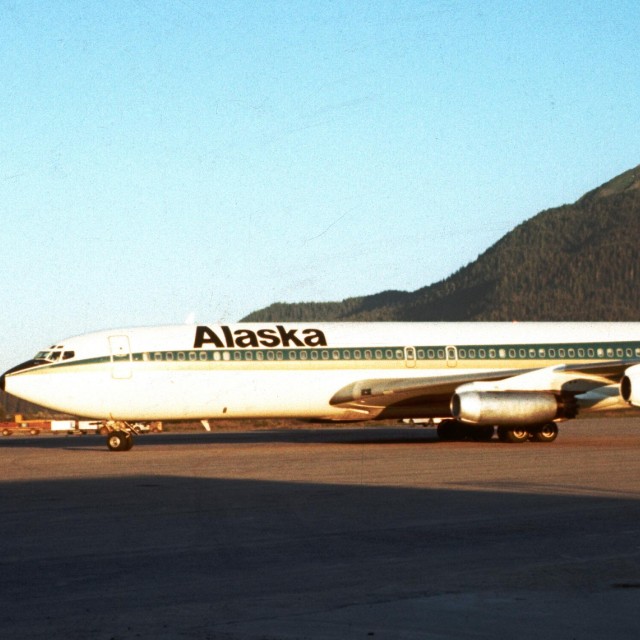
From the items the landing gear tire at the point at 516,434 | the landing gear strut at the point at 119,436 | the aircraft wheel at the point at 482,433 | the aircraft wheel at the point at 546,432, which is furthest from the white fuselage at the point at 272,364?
the aircraft wheel at the point at 482,433

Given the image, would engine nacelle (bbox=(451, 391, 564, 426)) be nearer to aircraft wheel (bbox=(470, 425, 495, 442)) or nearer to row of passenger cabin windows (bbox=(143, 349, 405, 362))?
row of passenger cabin windows (bbox=(143, 349, 405, 362))

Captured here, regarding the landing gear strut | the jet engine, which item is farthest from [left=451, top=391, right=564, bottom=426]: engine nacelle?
the landing gear strut

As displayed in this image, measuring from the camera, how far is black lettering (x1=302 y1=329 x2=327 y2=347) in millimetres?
35719

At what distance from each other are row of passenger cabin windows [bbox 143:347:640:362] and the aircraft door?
553 mm

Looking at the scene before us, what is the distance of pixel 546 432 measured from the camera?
36375 millimetres

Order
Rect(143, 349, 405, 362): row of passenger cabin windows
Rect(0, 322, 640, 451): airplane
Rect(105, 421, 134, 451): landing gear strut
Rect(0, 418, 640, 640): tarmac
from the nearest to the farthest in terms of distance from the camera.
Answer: Rect(0, 418, 640, 640): tarmac → Rect(0, 322, 640, 451): airplane → Rect(143, 349, 405, 362): row of passenger cabin windows → Rect(105, 421, 134, 451): landing gear strut

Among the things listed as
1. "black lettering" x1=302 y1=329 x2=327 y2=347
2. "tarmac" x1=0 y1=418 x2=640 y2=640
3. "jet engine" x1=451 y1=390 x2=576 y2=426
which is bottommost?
"tarmac" x1=0 y1=418 x2=640 y2=640

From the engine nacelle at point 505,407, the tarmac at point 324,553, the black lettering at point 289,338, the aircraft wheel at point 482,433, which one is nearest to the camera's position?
the tarmac at point 324,553

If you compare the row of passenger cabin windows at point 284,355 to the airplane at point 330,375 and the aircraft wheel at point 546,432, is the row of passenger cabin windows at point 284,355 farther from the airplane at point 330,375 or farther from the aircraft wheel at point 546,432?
the aircraft wheel at point 546,432

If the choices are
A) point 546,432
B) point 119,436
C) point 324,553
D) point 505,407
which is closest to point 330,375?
point 505,407

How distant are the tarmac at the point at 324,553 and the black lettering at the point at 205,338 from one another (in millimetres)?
10016

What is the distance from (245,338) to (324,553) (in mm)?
22867

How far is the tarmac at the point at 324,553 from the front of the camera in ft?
28.9

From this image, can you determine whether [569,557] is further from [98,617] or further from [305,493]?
[305,493]
